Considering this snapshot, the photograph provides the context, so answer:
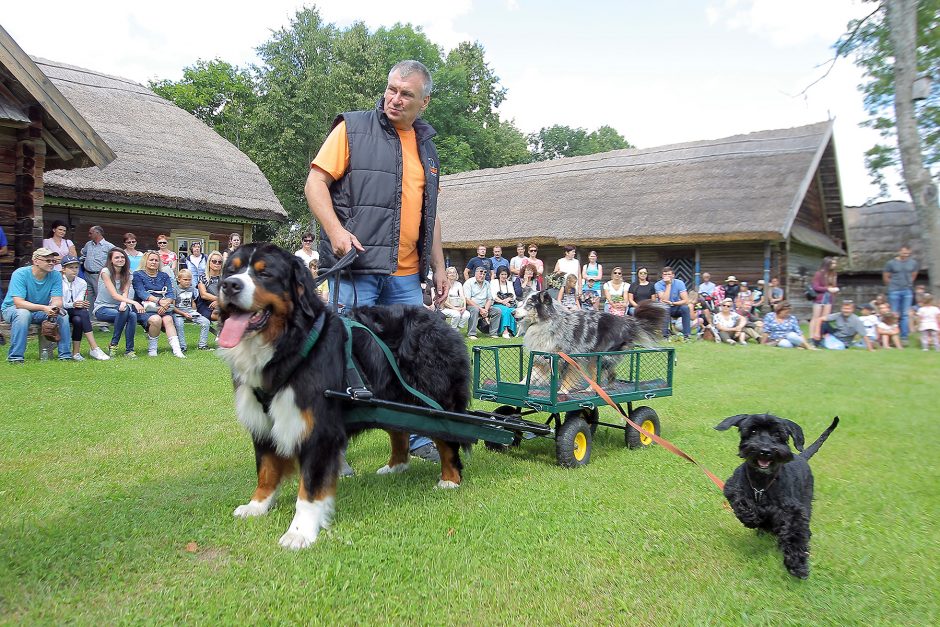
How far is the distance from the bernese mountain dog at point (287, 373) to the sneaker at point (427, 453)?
53.2 inches

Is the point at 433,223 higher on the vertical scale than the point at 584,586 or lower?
higher

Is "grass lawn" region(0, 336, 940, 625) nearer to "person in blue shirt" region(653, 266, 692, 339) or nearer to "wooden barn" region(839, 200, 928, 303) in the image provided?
"person in blue shirt" region(653, 266, 692, 339)

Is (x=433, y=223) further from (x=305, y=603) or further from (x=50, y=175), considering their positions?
(x=50, y=175)

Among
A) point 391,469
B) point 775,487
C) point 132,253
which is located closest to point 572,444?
point 391,469

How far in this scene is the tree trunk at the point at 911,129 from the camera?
14.3 m

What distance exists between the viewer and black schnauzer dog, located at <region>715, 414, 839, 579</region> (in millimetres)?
3025

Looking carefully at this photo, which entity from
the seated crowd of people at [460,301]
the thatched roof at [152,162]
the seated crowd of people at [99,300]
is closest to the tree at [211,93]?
the thatched roof at [152,162]

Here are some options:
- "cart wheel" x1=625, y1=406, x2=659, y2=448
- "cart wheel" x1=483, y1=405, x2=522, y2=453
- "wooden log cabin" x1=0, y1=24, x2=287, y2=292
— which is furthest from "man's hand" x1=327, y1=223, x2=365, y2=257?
"wooden log cabin" x1=0, y1=24, x2=287, y2=292

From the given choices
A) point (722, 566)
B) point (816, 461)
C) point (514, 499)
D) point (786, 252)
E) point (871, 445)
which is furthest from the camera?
point (786, 252)

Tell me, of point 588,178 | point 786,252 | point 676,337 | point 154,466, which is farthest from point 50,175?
point 786,252

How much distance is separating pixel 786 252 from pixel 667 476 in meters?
19.6

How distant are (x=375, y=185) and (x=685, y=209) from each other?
19281 mm

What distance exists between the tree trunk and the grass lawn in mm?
11597

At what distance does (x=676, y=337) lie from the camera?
15461 millimetres
